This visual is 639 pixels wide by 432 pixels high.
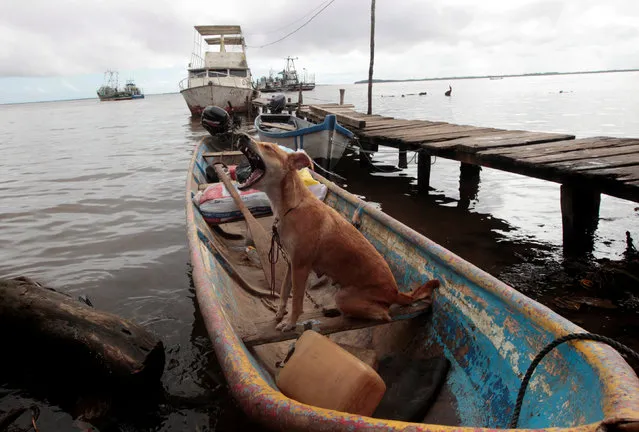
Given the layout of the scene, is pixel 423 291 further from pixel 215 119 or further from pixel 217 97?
pixel 217 97

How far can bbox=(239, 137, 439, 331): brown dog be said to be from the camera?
10.1 ft

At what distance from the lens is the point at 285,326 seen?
3.09 metres

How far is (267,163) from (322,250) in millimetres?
751

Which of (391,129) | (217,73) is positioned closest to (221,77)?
(217,73)

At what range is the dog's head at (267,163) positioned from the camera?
290 cm

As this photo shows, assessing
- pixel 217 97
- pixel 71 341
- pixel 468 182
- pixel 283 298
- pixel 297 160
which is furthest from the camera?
pixel 217 97

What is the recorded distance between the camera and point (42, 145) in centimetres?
2345

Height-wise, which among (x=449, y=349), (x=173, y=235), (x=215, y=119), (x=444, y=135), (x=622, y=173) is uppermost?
(x=215, y=119)

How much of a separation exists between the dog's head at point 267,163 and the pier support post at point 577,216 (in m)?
4.94

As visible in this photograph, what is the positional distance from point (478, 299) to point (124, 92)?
13435 centimetres

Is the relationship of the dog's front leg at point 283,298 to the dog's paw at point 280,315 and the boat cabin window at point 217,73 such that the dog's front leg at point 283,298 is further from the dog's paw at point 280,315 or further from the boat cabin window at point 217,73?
the boat cabin window at point 217,73

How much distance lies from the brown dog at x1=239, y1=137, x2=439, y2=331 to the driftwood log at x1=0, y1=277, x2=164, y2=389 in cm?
141

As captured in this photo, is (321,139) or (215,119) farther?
(321,139)

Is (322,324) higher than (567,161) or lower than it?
lower
